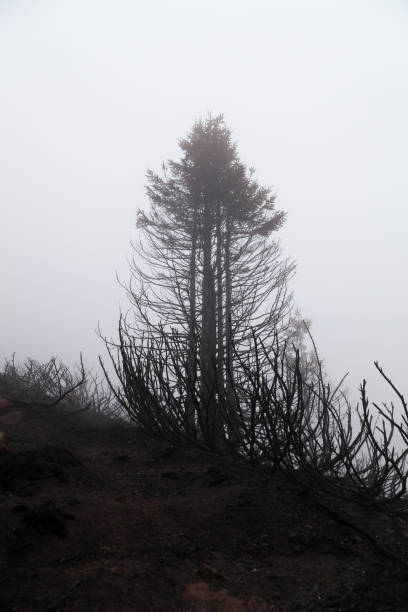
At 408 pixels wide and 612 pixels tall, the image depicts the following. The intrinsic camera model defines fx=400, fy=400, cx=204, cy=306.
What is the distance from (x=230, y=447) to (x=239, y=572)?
3.68ft

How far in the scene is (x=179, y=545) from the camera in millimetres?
2410

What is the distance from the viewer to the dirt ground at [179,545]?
6.33 feet

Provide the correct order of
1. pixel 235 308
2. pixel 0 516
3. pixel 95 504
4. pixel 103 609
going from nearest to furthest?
pixel 103 609 → pixel 0 516 → pixel 95 504 → pixel 235 308

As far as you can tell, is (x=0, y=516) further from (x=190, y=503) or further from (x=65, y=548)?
(x=190, y=503)

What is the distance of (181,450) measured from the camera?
458 cm

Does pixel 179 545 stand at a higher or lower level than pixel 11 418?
lower

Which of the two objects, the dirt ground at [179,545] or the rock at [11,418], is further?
the rock at [11,418]

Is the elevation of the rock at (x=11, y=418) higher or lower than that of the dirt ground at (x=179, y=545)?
higher

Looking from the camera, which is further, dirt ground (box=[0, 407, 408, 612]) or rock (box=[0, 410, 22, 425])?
rock (box=[0, 410, 22, 425])

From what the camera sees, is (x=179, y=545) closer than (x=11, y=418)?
Yes

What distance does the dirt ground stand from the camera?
193cm

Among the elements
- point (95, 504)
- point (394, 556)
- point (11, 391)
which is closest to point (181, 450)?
point (95, 504)

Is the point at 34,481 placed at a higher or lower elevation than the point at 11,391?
lower

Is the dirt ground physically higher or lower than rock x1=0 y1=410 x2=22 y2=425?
lower
